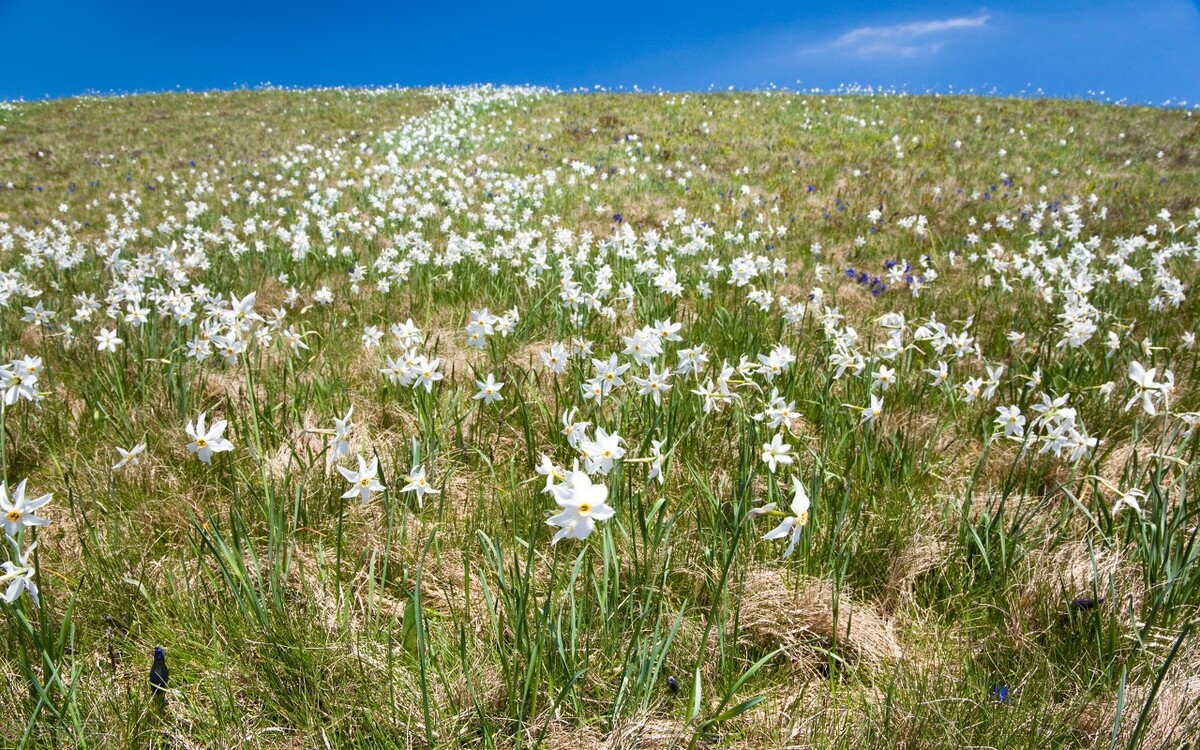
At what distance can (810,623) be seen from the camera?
7.96 ft

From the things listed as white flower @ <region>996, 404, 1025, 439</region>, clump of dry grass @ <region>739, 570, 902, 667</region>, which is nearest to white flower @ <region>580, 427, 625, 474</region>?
clump of dry grass @ <region>739, 570, 902, 667</region>

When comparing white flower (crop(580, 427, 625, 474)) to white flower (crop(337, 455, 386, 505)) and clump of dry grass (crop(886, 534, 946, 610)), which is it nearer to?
white flower (crop(337, 455, 386, 505))

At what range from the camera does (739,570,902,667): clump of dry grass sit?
231 cm

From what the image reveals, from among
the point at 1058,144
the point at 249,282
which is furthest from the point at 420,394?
the point at 1058,144

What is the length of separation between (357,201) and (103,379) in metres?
9.41

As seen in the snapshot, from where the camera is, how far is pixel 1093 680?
2.10 metres

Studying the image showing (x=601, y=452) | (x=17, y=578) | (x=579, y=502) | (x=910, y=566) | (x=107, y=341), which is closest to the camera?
(x=579, y=502)

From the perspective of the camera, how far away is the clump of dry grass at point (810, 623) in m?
2.31

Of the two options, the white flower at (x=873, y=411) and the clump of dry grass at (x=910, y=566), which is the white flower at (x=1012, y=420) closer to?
the white flower at (x=873, y=411)

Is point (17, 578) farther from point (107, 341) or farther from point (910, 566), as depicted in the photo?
point (910, 566)


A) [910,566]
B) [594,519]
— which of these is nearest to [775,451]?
[910,566]

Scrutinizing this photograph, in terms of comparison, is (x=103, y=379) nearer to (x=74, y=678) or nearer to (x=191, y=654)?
(x=191, y=654)

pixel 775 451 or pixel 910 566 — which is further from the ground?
pixel 775 451

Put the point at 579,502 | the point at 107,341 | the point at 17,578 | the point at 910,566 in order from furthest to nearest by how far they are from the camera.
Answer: the point at 107,341, the point at 910,566, the point at 17,578, the point at 579,502
